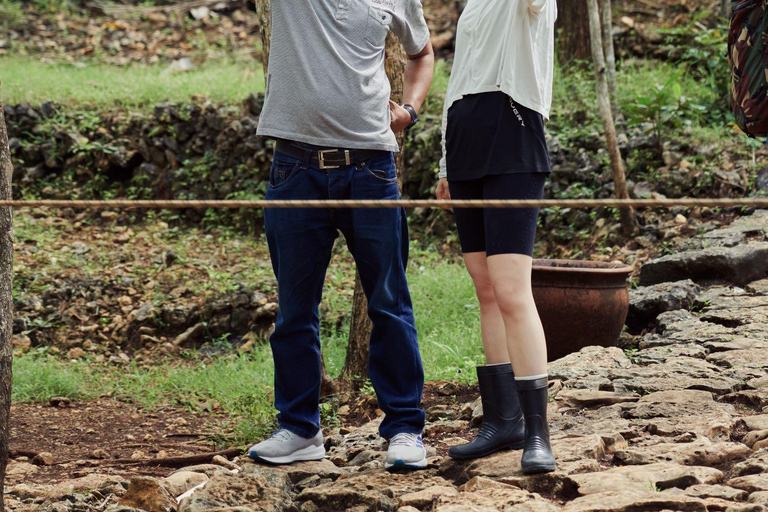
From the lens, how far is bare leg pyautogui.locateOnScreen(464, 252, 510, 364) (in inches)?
110

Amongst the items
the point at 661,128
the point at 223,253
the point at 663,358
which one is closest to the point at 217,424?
the point at 663,358

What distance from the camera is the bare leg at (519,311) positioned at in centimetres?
261

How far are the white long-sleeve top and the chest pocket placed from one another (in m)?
0.29

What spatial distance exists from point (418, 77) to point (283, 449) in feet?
4.83

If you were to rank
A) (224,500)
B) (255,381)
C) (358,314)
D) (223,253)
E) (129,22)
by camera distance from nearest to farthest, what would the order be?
(224,500) < (358,314) < (255,381) < (223,253) < (129,22)

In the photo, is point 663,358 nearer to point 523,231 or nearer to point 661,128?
point 523,231

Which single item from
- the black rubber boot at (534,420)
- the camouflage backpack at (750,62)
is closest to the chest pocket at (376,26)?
the camouflage backpack at (750,62)

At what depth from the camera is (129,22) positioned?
480 inches

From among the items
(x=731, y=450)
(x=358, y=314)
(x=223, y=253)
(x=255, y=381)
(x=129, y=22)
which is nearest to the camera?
(x=731, y=450)

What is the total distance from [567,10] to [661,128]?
7.11 ft

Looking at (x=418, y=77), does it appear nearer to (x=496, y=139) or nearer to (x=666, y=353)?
(x=496, y=139)

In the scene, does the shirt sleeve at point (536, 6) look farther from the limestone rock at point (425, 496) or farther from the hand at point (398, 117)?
the limestone rock at point (425, 496)

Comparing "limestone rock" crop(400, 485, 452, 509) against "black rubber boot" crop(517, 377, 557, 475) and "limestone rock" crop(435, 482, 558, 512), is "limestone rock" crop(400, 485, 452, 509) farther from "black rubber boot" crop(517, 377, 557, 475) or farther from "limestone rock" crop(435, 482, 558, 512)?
"black rubber boot" crop(517, 377, 557, 475)

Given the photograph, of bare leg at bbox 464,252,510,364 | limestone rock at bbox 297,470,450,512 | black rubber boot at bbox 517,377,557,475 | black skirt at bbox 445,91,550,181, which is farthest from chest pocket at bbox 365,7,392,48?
limestone rock at bbox 297,470,450,512
